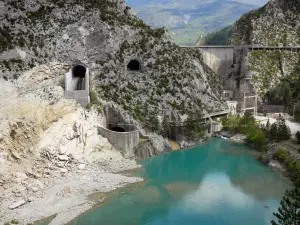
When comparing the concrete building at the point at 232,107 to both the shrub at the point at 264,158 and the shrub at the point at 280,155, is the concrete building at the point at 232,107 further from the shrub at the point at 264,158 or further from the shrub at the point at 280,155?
the shrub at the point at 280,155

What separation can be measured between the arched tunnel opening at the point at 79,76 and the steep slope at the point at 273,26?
41.0 m

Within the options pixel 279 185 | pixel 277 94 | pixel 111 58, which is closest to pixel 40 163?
pixel 111 58

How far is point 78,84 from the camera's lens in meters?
51.3

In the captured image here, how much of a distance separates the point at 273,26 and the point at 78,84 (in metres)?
50.5

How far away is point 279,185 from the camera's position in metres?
39.5

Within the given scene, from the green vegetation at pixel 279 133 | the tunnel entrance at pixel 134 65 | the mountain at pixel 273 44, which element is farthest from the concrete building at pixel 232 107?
the tunnel entrance at pixel 134 65

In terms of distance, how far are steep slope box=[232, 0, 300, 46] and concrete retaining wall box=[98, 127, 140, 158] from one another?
144ft

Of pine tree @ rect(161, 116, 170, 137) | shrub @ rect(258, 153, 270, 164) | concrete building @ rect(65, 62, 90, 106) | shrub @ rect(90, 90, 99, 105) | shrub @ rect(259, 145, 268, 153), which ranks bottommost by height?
shrub @ rect(258, 153, 270, 164)

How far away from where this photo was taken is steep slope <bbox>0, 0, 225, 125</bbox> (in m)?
51.0

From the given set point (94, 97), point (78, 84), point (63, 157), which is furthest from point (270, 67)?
point (63, 157)

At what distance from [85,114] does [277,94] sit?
39713 mm

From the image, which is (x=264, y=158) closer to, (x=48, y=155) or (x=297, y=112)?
(x=297, y=112)

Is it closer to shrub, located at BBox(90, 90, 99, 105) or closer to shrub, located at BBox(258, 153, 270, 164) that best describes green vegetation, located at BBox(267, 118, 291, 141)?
shrub, located at BBox(258, 153, 270, 164)

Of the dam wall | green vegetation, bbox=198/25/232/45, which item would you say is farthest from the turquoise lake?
green vegetation, bbox=198/25/232/45
